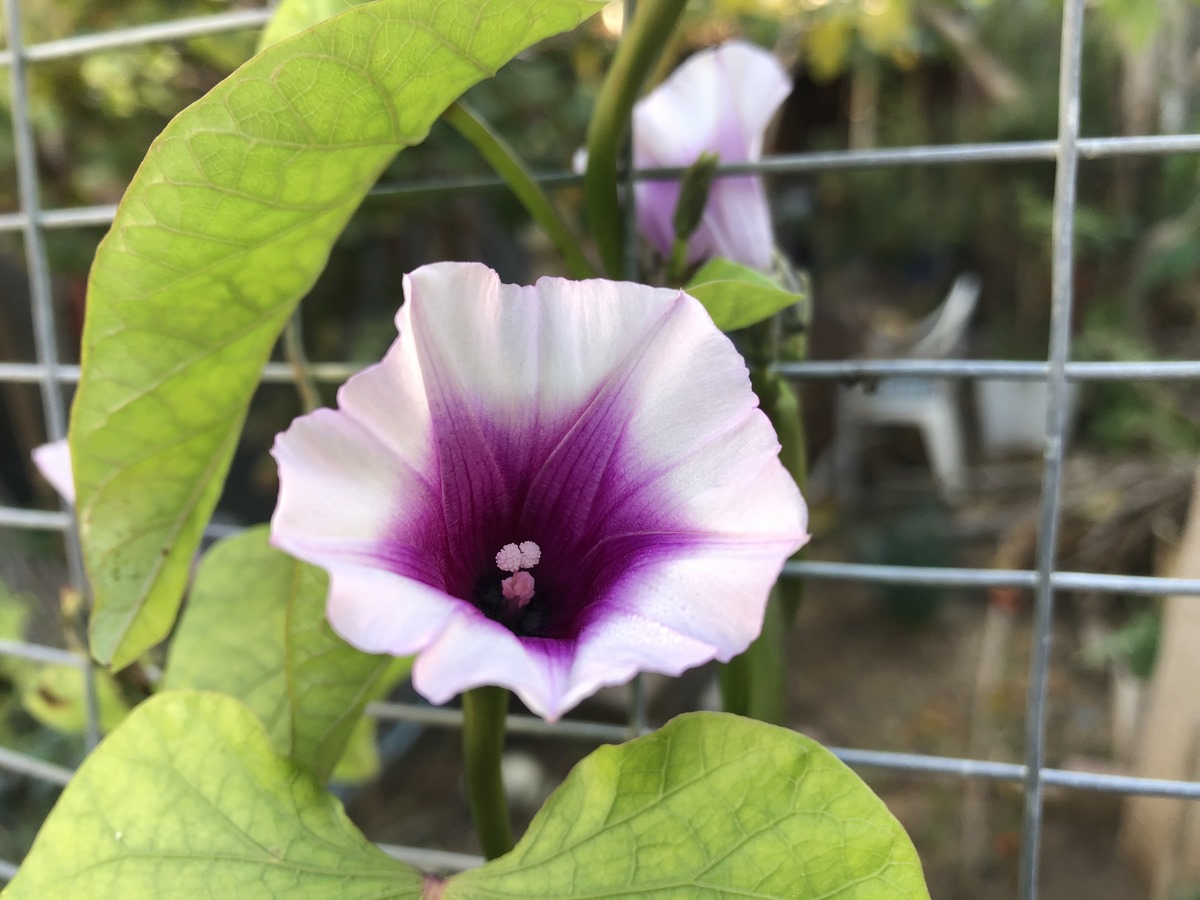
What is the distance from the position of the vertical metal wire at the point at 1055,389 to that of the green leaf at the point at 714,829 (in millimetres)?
116

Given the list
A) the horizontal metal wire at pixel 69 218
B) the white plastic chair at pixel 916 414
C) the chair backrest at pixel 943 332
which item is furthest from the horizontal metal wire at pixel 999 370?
the white plastic chair at pixel 916 414

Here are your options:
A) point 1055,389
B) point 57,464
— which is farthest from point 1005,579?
point 57,464

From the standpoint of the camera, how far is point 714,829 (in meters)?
0.32

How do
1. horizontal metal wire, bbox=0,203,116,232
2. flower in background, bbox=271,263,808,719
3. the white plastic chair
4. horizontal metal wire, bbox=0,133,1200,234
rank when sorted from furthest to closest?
the white plastic chair
horizontal metal wire, bbox=0,203,116,232
horizontal metal wire, bbox=0,133,1200,234
flower in background, bbox=271,263,808,719

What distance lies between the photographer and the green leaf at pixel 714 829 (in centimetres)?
31

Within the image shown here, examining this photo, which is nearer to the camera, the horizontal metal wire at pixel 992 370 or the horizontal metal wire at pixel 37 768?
the horizontal metal wire at pixel 992 370

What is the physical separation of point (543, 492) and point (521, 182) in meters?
0.14

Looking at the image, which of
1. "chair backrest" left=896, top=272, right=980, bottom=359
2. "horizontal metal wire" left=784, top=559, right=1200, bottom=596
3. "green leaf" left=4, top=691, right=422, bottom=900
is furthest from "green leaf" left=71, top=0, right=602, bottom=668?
"chair backrest" left=896, top=272, right=980, bottom=359

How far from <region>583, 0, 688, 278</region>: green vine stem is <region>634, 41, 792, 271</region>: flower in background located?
0.08 ft

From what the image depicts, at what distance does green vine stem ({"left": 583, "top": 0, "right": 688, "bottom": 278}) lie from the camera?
1.22ft

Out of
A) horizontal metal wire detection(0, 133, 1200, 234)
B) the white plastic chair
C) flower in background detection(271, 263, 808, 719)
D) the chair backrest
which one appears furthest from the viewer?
the white plastic chair

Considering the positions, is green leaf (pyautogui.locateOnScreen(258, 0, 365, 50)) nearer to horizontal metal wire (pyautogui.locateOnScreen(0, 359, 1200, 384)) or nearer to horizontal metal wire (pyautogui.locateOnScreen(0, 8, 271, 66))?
horizontal metal wire (pyautogui.locateOnScreen(0, 8, 271, 66))

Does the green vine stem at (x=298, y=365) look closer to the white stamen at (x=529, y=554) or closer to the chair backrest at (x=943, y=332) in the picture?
the white stamen at (x=529, y=554)

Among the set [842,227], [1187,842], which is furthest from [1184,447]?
[842,227]
